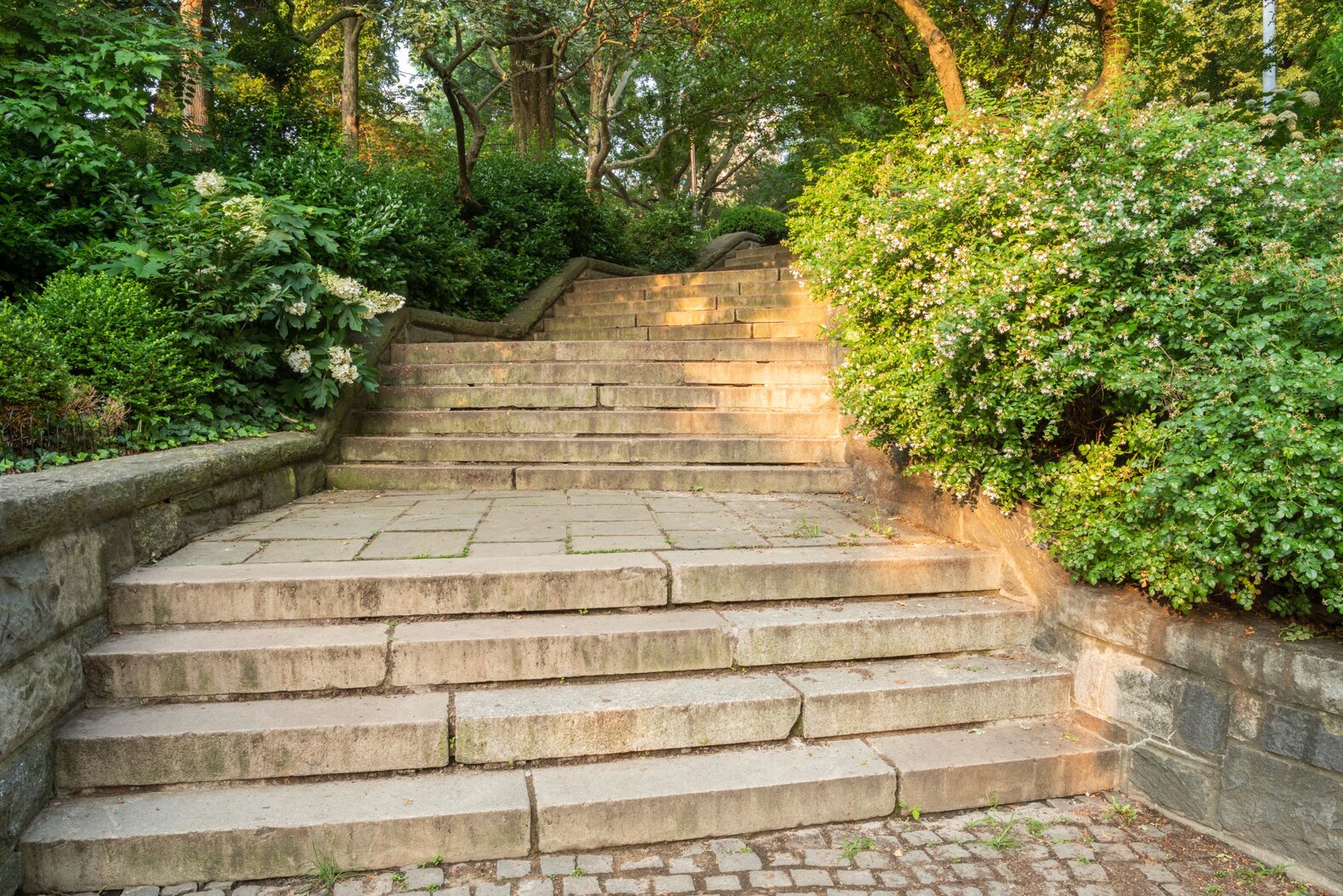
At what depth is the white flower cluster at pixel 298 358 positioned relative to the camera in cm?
461

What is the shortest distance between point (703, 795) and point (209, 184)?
4.24m

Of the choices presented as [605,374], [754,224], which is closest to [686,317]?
[605,374]

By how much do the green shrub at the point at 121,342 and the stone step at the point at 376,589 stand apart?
114 cm

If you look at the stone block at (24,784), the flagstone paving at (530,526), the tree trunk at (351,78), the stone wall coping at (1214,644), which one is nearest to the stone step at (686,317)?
the flagstone paving at (530,526)

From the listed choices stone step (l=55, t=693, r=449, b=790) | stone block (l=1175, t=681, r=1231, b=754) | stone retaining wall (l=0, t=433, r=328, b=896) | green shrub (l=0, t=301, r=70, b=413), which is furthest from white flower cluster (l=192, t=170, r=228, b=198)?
stone block (l=1175, t=681, r=1231, b=754)

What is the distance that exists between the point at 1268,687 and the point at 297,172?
6878 millimetres

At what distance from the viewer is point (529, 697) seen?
2.78 meters

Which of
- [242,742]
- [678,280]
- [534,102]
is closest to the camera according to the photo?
[242,742]

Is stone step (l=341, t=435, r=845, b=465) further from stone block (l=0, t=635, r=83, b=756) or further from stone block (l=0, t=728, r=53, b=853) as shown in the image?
stone block (l=0, t=728, r=53, b=853)

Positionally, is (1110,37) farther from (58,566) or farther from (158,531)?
(58,566)

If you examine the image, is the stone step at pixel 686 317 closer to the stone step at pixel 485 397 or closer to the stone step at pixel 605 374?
the stone step at pixel 605 374

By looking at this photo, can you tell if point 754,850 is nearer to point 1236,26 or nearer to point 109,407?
point 109,407

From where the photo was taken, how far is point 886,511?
14.5 feet

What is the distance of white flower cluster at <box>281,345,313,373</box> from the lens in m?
4.61
